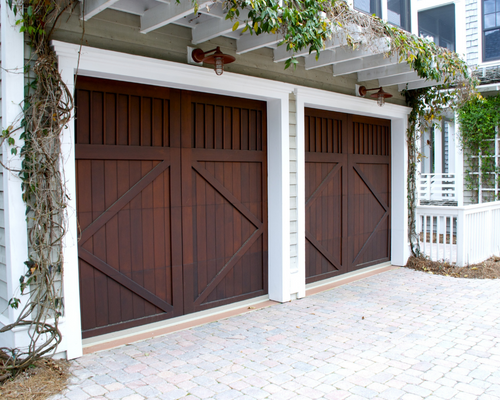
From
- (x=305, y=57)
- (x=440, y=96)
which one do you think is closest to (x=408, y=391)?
(x=305, y=57)

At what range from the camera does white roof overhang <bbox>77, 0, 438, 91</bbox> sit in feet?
11.1

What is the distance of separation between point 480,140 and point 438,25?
3668mm

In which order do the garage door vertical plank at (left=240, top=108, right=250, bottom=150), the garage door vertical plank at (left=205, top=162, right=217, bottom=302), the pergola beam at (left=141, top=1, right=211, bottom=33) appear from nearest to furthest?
the pergola beam at (left=141, top=1, right=211, bottom=33), the garage door vertical plank at (left=205, top=162, right=217, bottom=302), the garage door vertical plank at (left=240, top=108, right=250, bottom=150)

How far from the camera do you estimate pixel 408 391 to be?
113 inches

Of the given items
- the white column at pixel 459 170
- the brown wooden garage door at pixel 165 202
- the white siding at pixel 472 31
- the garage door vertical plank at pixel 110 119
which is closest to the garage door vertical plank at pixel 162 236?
the brown wooden garage door at pixel 165 202

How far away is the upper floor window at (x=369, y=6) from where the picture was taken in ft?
19.5

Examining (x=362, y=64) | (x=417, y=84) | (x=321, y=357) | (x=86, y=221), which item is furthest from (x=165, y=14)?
(x=417, y=84)

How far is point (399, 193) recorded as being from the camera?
6926mm

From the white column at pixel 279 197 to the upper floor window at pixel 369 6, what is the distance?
2.06 m

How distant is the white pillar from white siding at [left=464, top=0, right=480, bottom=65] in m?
9.10

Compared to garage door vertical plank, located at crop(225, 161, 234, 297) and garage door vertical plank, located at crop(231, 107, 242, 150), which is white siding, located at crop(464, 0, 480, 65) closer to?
garage door vertical plank, located at crop(231, 107, 242, 150)

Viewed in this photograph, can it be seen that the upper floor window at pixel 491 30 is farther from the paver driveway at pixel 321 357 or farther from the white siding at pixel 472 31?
the paver driveway at pixel 321 357

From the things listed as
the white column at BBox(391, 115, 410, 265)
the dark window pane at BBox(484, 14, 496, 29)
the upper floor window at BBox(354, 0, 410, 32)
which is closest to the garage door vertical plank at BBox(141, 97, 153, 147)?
the upper floor window at BBox(354, 0, 410, 32)

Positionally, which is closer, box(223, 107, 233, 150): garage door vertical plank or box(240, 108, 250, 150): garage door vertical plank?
box(223, 107, 233, 150): garage door vertical plank
